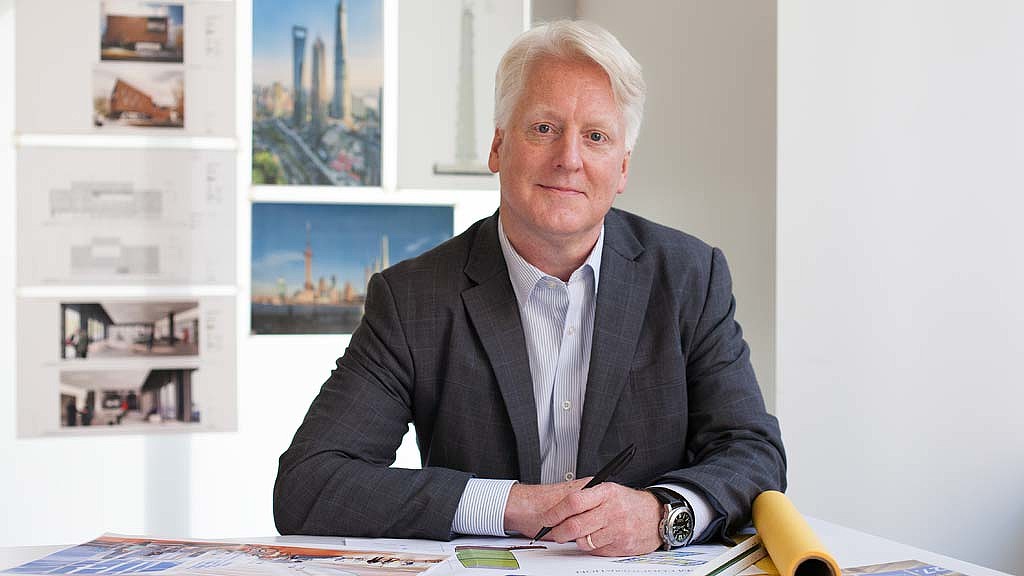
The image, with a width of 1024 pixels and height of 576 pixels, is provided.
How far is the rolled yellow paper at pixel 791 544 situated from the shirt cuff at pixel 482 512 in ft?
1.15

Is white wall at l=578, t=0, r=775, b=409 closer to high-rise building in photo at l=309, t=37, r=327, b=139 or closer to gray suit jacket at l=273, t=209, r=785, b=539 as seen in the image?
gray suit jacket at l=273, t=209, r=785, b=539

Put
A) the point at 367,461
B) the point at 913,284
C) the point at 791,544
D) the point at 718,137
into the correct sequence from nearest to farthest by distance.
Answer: the point at 791,544, the point at 367,461, the point at 913,284, the point at 718,137

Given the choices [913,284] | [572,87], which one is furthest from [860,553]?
[913,284]

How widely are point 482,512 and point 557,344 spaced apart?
39 cm

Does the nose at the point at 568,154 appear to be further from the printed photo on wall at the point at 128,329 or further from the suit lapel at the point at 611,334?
the printed photo on wall at the point at 128,329

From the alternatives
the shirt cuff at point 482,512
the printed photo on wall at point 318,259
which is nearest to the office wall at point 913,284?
the shirt cuff at point 482,512

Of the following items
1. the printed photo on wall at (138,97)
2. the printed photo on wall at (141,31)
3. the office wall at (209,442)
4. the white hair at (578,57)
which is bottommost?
the office wall at (209,442)

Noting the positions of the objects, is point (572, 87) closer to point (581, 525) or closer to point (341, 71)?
point (581, 525)

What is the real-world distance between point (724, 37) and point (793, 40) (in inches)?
9.8

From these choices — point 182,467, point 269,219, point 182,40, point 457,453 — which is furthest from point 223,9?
point 457,453

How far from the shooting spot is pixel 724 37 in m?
2.41

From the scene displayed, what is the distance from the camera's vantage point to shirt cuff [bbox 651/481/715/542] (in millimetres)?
1389

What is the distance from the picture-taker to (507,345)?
167cm

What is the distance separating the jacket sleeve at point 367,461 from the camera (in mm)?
1433
